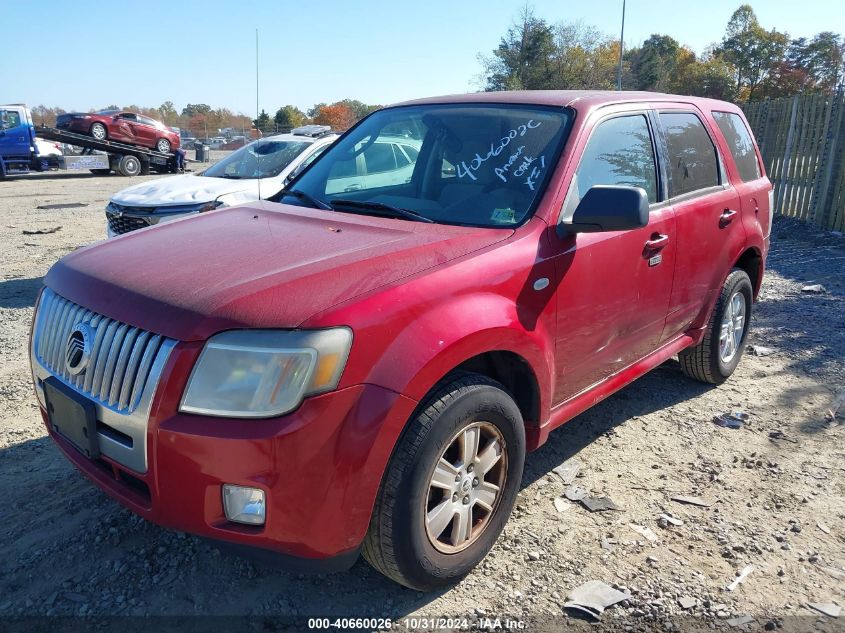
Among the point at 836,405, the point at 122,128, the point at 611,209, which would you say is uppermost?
the point at 122,128

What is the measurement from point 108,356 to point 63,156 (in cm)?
2488

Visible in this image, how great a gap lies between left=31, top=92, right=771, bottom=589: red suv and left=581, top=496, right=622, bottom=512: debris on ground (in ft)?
1.57

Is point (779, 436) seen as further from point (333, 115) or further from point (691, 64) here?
point (691, 64)

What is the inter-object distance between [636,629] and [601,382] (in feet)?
4.20

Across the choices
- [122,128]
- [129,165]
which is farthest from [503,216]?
[129,165]

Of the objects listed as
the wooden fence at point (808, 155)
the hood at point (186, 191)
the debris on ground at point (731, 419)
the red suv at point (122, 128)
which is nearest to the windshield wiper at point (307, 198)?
the debris on ground at point (731, 419)

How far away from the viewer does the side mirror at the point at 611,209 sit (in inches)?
107

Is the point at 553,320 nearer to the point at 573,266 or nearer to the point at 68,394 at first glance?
the point at 573,266

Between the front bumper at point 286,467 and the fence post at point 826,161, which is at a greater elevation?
the fence post at point 826,161

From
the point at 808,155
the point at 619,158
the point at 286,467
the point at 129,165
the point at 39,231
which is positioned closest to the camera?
the point at 286,467

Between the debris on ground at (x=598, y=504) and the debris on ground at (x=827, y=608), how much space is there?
2.93 ft

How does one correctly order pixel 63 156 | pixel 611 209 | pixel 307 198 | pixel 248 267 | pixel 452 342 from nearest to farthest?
pixel 452 342 < pixel 248 267 < pixel 611 209 < pixel 307 198 < pixel 63 156

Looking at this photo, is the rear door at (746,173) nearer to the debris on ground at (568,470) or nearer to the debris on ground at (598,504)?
the debris on ground at (568,470)

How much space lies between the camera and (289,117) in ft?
171
